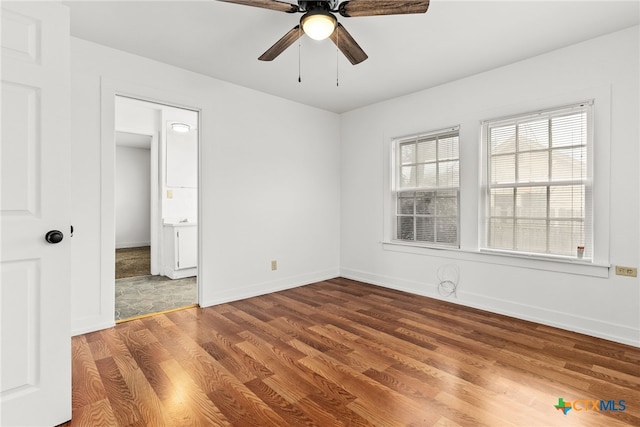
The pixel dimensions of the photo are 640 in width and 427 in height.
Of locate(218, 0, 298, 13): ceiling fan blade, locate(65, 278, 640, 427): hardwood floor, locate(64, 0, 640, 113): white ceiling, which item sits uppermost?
locate(64, 0, 640, 113): white ceiling

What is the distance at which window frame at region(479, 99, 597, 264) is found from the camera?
2.88 m

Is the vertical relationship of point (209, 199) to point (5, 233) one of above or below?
above

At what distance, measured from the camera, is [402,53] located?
10.2 ft

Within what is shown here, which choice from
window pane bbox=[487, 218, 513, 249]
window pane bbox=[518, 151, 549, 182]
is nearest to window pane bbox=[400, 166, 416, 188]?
window pane bbox=[487, 218, 513, 249]

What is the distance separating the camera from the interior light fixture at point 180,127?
5.07 metres

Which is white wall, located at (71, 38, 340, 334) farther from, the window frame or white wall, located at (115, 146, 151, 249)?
white wall, located at (115, 146, 151, 249)

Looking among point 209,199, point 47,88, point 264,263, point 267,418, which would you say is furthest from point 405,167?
point 47,88

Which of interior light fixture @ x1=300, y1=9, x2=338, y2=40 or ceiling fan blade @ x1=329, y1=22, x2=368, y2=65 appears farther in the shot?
ceiling fan blade @ x1=329, y1=22, x2=368, y2=65

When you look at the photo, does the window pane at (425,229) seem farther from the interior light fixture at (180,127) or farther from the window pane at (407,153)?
the interior light fixture at (180,127)

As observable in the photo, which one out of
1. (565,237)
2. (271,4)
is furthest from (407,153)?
(271,4)

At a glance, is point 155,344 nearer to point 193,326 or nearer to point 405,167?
point 193,326

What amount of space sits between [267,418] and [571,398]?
1818mm

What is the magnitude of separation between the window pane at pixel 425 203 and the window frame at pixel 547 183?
0.63 m

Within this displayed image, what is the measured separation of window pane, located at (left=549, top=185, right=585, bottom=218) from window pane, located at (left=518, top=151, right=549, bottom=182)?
0.17m
